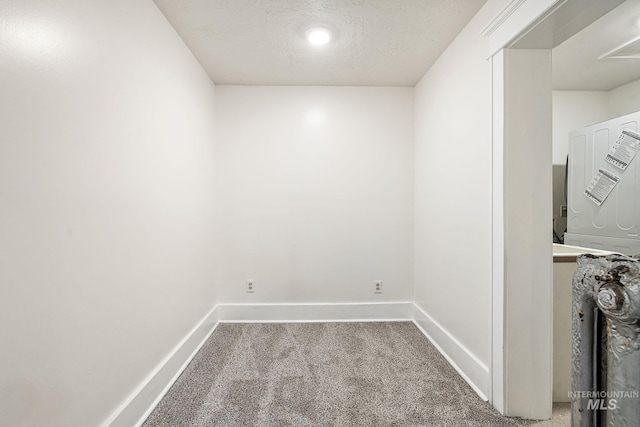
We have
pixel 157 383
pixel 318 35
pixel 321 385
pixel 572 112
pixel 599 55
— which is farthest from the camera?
pixel 572 112

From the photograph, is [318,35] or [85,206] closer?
[85,206]

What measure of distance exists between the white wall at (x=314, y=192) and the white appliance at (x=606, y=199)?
5.03 feet

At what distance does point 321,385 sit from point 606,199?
9.24 feet

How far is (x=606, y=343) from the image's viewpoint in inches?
22.4

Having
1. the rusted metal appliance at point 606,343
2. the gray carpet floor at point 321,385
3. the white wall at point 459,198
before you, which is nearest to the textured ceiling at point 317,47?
the white wall at point 459,198

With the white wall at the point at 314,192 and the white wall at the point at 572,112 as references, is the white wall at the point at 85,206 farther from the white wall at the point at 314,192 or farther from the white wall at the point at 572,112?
the white wall at the point at 572,112

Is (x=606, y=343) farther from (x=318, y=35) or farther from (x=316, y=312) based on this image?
(x=316, y=312)

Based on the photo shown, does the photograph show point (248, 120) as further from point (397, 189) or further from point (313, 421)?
point (313, 421)

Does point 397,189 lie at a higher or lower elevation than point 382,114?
lower

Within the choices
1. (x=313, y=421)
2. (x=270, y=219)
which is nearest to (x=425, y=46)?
(x=270, y=219)

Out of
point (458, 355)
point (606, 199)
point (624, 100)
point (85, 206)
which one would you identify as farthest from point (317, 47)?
point (624, 100)

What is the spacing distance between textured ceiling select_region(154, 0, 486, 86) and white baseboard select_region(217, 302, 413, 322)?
87.5 inches

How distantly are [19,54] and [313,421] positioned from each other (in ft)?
6.35

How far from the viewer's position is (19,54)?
36.7 inches
